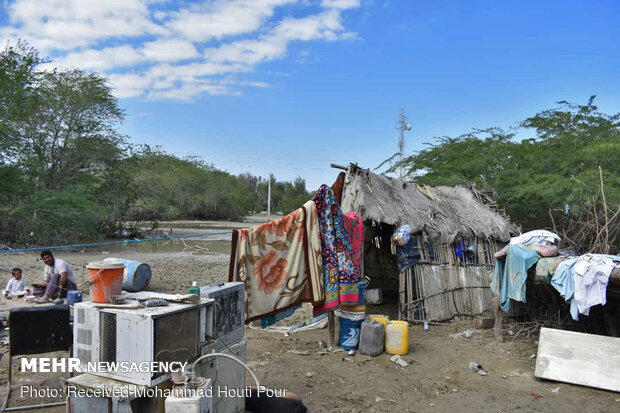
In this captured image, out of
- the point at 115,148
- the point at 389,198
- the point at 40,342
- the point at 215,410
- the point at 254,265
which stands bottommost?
the point at 215,410

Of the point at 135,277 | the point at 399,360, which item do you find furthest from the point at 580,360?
the point at 135,277

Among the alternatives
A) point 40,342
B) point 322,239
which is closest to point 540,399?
point 322,239

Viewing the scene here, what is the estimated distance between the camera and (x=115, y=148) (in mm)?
21922

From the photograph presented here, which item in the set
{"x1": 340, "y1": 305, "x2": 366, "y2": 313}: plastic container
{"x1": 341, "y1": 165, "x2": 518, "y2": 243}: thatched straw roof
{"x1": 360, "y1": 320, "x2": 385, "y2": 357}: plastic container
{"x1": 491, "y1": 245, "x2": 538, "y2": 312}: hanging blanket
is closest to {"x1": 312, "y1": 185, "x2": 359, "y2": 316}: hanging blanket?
{"x1": 340, "y1": 305, "x2": 366, "y2": 313}: plastic container

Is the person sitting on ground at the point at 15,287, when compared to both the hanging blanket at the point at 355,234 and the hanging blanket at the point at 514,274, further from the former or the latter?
the hanging blanket at the point at 514,274

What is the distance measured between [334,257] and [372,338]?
136cm

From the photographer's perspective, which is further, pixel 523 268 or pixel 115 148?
pixel 115 148

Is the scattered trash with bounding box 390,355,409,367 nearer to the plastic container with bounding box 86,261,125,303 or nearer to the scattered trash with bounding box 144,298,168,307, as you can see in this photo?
the scattered trash with bounding box 144,298,168,307

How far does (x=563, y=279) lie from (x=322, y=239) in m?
3.63

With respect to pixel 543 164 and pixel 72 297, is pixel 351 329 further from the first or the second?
pixel 543 164

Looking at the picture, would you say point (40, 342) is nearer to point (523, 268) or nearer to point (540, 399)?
point (540, 399)

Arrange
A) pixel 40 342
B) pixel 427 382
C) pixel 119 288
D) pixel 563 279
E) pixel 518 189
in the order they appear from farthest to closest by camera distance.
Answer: pixel 518 189, pixel 563 279, pixel 427 382, pixel 40 342, pixel 119 288

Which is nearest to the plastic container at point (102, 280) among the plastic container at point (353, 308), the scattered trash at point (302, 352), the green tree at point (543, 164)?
the scattered trash at point (302, 352)

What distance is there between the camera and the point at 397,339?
6711 millimetres
